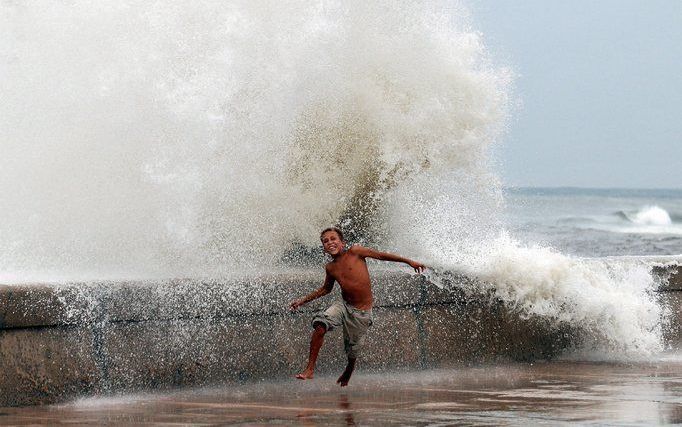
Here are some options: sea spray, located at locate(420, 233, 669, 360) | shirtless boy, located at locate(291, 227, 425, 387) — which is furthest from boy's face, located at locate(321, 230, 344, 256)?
sea spray, located at locate(420, 233, 669, 360)

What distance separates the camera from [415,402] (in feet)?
19.6

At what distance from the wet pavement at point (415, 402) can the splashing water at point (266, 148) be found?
132 cm

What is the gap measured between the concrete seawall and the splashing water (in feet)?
1.79

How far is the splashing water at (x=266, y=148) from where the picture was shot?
332 inches

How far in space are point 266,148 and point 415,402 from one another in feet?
11.1

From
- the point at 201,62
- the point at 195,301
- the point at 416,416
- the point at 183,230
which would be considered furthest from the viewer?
the point at 201,62

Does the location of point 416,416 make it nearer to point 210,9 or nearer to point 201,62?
point 201,62

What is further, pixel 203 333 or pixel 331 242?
pixel 203 333

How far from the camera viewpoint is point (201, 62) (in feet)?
29.3

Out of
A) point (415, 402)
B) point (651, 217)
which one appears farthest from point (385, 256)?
point (651, 217)

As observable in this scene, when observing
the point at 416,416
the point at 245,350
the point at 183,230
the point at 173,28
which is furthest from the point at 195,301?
the point at 173,28

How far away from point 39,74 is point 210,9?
6.01 feet

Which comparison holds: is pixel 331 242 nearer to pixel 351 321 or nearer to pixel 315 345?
pixel 351 321

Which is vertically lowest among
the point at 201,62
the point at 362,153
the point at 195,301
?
the point at 195,301
